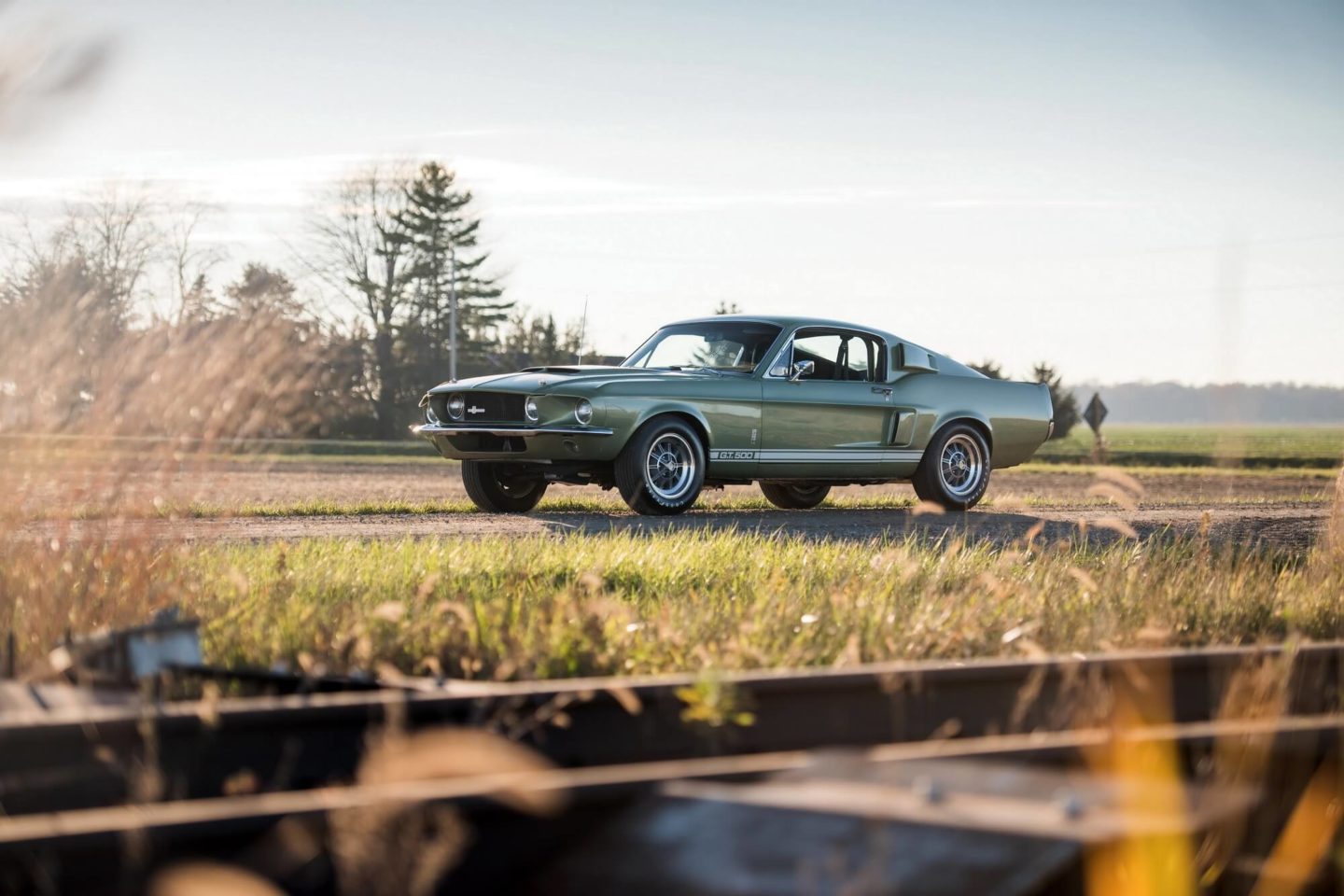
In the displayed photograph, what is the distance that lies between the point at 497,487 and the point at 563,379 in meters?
1.47

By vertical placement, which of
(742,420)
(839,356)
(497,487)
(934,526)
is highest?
(839,356)

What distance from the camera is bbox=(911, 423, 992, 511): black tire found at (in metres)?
12.4

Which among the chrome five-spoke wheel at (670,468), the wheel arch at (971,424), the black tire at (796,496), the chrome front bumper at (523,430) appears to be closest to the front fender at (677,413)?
the chrome five-spoke wheel at (670,468)

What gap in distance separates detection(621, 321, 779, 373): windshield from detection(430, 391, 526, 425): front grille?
1.34 metres

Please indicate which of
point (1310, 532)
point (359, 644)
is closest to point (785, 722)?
point (359, 644)

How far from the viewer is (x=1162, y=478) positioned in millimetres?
24000

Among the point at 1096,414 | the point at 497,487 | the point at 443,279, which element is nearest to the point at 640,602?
the point at 497,487

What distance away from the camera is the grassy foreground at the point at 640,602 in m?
4.45

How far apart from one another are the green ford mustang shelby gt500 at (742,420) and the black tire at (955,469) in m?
0.01

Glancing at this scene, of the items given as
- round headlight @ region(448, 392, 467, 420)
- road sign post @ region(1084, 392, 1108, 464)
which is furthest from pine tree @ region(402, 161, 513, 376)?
round headlight @ region(448, 392, 467, 420)

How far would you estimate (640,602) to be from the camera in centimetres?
576

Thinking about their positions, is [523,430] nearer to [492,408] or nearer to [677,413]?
[492,408]

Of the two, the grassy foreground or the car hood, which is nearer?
the grassy foreground

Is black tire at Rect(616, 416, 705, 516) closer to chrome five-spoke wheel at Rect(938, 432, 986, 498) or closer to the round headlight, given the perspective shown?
the round headlight
